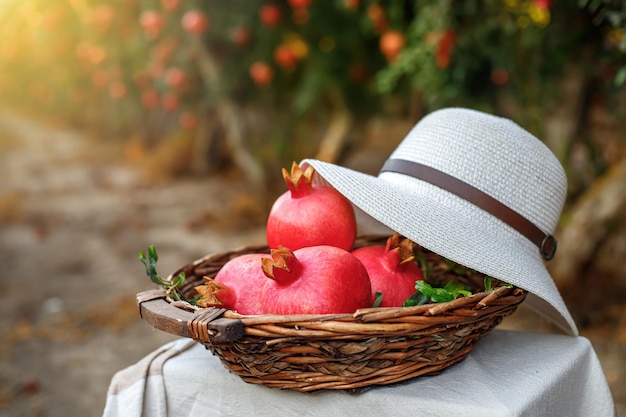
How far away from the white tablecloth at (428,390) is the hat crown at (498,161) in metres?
0.28

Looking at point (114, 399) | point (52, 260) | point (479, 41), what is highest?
point (479, 41)

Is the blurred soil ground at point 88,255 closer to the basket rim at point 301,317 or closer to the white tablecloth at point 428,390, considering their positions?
the white tablecloth at point 428,390

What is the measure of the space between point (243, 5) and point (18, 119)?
7.23 m

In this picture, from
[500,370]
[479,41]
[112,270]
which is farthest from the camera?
[112,270]

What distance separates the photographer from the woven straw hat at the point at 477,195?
1.15 metres

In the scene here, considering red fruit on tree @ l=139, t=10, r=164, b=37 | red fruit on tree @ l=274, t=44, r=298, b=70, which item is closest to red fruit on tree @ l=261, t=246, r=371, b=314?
red fruit on tree @ l=274, t=44, r=298, b=70

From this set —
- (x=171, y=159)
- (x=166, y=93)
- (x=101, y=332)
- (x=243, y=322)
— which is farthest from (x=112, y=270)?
(x=243, y=322)

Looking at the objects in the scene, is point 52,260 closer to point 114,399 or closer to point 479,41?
point 479,41

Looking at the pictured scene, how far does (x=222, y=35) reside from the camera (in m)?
4.84

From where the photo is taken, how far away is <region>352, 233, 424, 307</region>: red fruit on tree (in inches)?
Result: 47.6

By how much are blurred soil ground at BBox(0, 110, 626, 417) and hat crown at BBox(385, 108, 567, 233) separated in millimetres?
1475

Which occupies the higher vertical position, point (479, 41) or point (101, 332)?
point (479, 41)

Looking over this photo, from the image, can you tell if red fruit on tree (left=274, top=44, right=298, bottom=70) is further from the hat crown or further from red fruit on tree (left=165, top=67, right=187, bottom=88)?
the hat crown

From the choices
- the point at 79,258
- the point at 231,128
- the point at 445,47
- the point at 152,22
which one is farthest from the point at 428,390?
the point at 231,128
